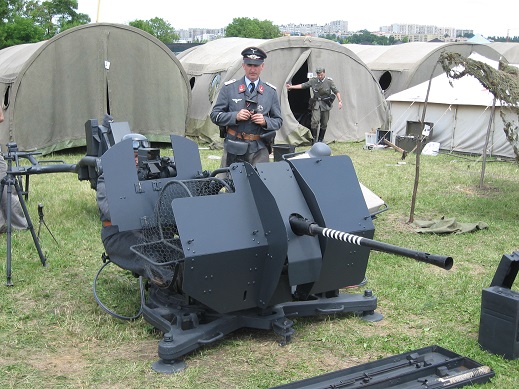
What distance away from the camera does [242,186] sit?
482cm

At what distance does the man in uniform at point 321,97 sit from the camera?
1616 cm

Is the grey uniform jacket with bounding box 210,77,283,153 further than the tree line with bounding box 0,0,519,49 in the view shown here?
No

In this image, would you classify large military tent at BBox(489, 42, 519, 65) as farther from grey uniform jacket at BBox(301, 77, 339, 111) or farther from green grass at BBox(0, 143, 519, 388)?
green grass at BBox(0, 143, 519, 388)

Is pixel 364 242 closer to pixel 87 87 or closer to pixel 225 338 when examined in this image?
pixel 225 338

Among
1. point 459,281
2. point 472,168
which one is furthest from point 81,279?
point 472,168

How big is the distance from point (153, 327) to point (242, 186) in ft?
4.47

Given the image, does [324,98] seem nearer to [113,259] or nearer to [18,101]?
[18,101]

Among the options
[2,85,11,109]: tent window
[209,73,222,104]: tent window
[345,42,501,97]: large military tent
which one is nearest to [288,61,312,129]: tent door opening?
[209,73,222,104]: tent window

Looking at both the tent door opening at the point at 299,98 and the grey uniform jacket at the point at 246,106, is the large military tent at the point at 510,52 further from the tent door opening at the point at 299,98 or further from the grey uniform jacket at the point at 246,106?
the grey uniform jacket at the point at 246,106

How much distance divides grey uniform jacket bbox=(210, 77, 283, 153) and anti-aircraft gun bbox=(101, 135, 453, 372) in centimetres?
222

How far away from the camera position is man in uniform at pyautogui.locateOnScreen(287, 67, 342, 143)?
16156mm

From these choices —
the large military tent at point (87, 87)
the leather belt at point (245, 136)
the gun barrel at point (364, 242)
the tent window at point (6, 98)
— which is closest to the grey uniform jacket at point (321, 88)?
the large military tent at point (87, 87)

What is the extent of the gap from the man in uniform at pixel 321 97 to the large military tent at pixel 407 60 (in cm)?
487

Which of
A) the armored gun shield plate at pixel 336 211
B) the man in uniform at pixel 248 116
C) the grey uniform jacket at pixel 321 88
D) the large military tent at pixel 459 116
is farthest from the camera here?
the grey uniform jacket at pixel 321 88
